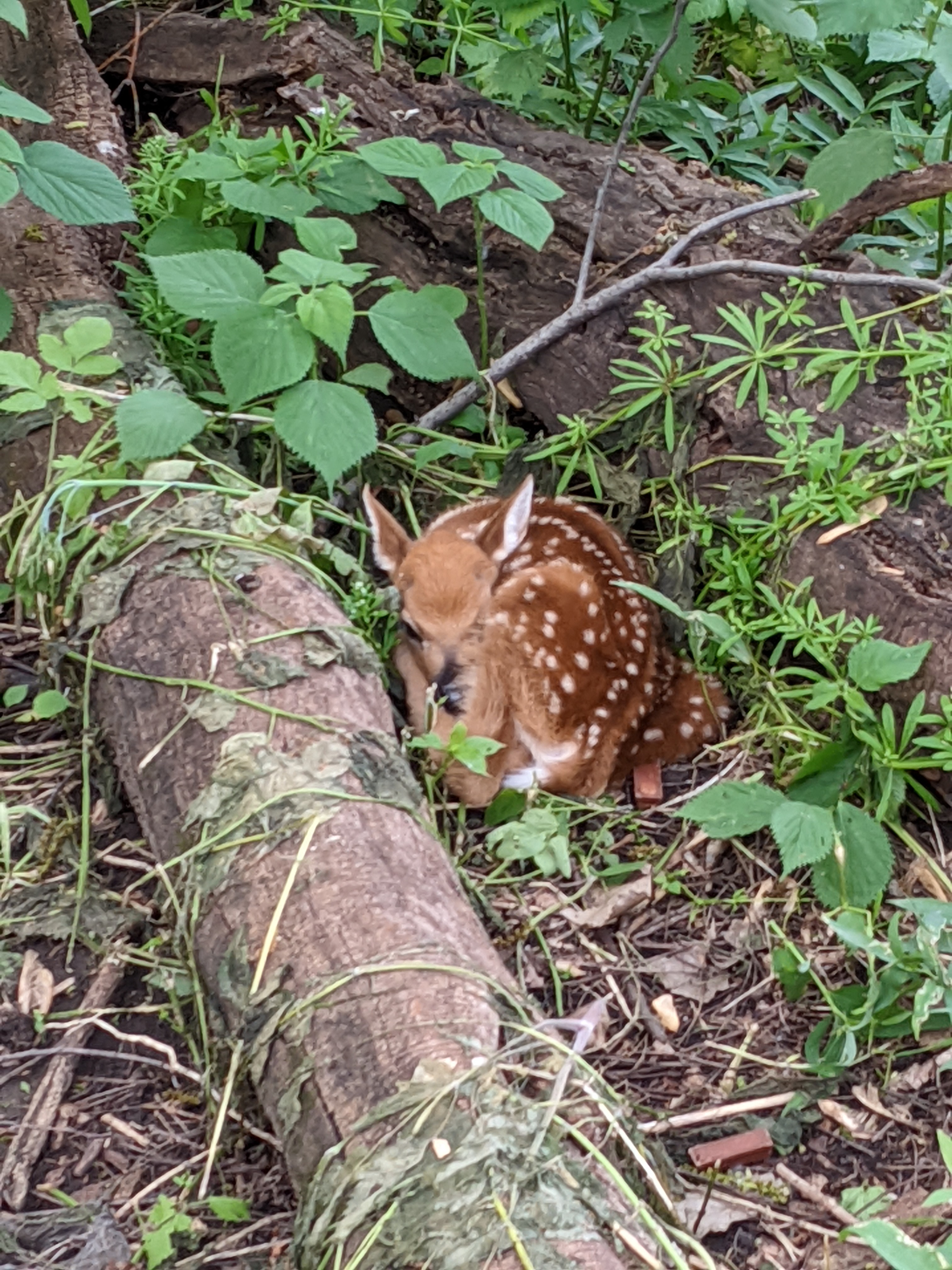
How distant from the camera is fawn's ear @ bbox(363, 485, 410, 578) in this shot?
3.19m

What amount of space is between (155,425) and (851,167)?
200cm

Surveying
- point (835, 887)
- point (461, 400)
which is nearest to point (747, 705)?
point (835, 887)

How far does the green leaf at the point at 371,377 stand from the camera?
3.31 meters

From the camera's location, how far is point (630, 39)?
4.79 metres

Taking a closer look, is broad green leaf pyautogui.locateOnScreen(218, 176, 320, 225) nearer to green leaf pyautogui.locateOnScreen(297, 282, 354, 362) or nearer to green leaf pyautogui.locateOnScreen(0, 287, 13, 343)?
green leaf pyautogui.locateOnScreen(297, 282, 354, 362)

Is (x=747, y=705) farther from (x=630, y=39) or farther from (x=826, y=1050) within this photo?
(x=630, y=39)

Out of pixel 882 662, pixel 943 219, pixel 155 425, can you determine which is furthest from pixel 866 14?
pixel 155 425

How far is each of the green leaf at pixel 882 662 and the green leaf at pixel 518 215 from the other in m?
1.30

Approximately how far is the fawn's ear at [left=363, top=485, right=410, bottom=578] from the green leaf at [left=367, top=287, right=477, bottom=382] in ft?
1.15

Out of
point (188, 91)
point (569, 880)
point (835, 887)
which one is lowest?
point (569, 880)

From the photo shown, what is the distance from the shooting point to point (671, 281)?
3.41 metres

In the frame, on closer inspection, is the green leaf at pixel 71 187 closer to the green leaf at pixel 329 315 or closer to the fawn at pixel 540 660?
the green leaf at pixel 329 315

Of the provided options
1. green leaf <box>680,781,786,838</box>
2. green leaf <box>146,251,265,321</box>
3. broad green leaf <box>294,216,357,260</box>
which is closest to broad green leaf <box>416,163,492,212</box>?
broad green leaf <box>294,216,357,260</box>

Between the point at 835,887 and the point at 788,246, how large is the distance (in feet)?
6.02
